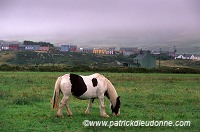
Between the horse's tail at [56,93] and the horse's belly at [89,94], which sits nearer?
the horse's tail at [56,93]

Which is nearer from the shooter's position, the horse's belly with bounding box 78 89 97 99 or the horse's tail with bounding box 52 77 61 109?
the horse's tail with bounding box 52 77 61 109

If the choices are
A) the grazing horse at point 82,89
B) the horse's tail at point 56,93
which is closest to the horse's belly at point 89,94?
the grazing horse at point 82,89

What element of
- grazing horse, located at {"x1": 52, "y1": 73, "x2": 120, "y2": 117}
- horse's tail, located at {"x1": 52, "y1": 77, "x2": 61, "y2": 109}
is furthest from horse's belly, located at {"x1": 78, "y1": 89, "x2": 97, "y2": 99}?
horse's tail, located at {"x1": 52, "y1": 77, "x2": 61, "y2": 109}

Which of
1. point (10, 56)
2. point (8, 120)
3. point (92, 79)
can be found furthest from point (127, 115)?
point (10, 56)

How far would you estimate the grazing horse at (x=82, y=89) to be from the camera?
13.2 meters

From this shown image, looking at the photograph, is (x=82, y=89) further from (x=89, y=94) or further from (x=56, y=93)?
(x=56, y=93)

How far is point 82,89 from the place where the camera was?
13297mm

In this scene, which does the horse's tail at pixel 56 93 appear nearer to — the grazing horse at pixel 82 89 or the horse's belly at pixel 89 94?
the grazing horse at pixel 82 89

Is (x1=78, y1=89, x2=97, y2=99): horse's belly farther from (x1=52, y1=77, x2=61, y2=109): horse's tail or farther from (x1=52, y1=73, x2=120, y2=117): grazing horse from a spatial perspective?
(x1=52, y1=77, x2=61, y2=109): horse's tail

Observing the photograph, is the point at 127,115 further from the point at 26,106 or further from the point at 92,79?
the point at 26,106

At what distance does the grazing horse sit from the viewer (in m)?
13.2

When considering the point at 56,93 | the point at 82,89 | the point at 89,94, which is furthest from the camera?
the point at 89,94

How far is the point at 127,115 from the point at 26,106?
5516 millimetres

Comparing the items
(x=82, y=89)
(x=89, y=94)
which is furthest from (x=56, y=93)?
(x=89, y=94)
